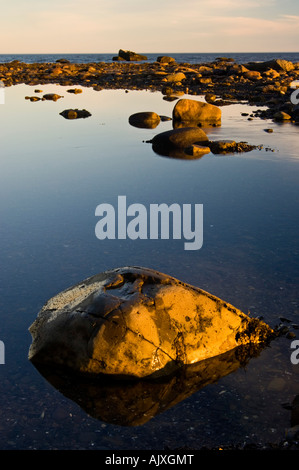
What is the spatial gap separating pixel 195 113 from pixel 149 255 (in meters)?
19.1

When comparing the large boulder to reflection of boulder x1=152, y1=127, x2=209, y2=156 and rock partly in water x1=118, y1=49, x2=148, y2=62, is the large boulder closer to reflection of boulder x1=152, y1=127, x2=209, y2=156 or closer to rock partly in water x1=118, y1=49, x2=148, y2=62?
reflection of boulder x1=152, y1=127, x2=209, y2=156

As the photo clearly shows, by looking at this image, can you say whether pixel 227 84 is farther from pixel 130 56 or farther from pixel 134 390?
pixel 130 56

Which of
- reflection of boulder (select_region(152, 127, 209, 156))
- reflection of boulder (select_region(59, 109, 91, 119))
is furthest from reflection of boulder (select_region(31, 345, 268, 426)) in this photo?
reflection of boulder (select_region(59, 109, 91, 119))

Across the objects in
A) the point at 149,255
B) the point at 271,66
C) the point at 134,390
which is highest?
the point at 271,66

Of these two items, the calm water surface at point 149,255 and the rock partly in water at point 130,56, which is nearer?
the calm water surface at point 149,255

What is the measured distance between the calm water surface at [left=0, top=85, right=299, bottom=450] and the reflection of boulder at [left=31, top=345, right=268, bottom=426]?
97mm

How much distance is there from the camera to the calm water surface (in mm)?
5723

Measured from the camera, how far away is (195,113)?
91.1 feet

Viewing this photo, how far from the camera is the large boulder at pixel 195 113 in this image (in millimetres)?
27578

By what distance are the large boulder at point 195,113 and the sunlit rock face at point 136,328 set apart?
21390 mm

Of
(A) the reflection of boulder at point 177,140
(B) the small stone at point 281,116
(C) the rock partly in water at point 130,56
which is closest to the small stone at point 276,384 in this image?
(A) the reflection of boulder at point 177,140

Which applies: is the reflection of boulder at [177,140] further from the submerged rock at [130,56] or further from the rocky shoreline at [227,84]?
the submerged rock at [130,56]

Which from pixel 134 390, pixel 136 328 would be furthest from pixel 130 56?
pixel 134 390
